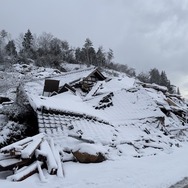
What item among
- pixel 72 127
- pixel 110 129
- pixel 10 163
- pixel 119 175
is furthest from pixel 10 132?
pixel 110 129

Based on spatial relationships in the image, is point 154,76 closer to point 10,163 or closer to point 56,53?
point 56,53

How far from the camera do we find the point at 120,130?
1451 cm

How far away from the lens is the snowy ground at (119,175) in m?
6.70

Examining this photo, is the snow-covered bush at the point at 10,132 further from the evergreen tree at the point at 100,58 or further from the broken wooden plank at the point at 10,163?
the evergreen tree at the point at 100,58

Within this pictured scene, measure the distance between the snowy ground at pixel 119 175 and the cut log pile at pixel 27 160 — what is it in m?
0.19

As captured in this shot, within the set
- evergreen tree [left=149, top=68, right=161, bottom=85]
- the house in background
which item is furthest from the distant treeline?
the house in background

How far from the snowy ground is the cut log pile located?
188 mm

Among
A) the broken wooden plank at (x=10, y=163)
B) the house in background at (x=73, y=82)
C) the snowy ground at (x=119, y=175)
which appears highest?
the house in background at (x=73, y=82)

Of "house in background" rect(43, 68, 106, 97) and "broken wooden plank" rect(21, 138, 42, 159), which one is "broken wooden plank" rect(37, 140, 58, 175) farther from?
"house in background" rect(43, 68, 106, 97)

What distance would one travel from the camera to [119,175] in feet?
26.1

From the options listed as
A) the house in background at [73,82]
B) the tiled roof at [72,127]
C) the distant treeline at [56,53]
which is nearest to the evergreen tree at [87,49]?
the distant treeline at [56,53]

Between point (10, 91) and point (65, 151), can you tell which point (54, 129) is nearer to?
point (65, 151)

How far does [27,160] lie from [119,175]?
9.01ft

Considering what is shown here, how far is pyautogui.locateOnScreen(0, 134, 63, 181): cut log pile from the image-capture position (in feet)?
23.2
